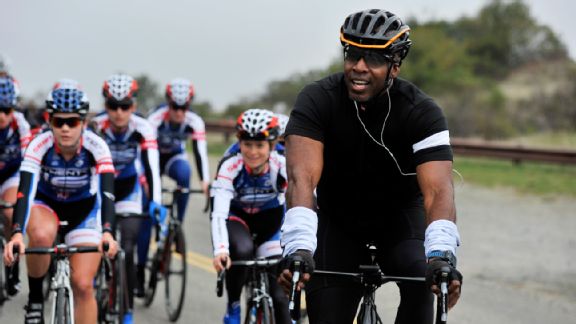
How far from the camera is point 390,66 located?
439 centimetres

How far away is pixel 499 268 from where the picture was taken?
1164cm

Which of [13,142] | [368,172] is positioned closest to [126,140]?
[13,142]

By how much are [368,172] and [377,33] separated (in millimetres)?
677

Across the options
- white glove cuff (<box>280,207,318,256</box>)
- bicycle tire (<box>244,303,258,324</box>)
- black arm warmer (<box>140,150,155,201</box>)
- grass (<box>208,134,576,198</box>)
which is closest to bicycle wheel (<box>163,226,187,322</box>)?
black arm warmer (<box>140,150,155,201</box>)

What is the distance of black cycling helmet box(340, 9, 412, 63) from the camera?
14.2ft

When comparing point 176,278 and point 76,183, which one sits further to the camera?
point 176,278

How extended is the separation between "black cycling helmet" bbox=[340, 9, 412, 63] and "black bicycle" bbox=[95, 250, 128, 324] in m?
3.82

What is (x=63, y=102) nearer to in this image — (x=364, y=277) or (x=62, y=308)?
(x=62, y=308)

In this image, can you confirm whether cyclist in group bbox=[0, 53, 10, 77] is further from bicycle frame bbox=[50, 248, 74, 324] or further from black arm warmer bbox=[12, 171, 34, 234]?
bicycle frame bbox=[50, 248, 74, 324]

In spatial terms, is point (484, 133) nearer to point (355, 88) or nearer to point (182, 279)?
point (182, 279)

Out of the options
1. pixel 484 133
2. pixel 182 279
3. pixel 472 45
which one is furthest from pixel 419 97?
pixel 472 45

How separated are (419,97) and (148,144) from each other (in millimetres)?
4563

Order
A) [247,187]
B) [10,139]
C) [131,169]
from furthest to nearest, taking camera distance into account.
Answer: [10,139], [131,169], [247,187]

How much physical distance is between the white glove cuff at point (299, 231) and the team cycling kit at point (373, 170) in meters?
0.38
